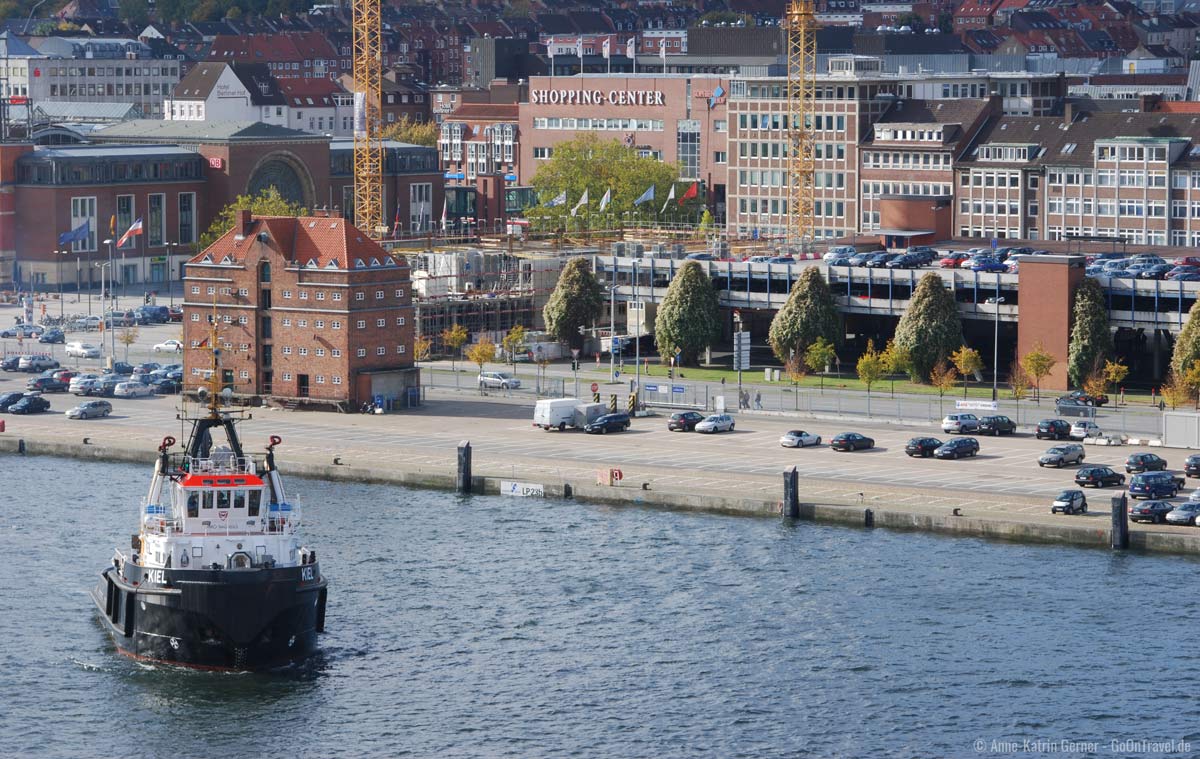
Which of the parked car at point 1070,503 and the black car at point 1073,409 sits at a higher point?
the black car at point 1073,409

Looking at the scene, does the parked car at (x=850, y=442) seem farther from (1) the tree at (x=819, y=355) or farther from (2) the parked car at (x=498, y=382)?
(2) the parked car at (x=498, y=382)

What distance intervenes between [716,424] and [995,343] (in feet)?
73.8

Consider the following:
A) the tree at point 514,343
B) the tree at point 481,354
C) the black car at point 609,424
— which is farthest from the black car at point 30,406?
the black car at point 609,424

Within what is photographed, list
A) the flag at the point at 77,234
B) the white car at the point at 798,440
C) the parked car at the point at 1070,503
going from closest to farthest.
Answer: the parked car at the point at 1070,503 < the white car at the point at 798,440 < the flag at the point at 77,234

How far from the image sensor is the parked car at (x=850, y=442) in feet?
386

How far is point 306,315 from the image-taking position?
13275 cm

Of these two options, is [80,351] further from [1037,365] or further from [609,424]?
[1037,365]

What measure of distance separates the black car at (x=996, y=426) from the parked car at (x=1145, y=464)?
40.1ft

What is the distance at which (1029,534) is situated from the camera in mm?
100000

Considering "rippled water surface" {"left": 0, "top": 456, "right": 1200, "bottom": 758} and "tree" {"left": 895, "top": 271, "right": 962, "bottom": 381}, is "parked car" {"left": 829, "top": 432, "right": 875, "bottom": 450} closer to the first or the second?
"rippled water surface" {"left": 0, "top": 456, "right": 1200, "bottom": 758}

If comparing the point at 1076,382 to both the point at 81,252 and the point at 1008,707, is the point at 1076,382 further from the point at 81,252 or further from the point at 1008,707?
the point at 81,252

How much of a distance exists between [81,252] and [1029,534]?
372 ft

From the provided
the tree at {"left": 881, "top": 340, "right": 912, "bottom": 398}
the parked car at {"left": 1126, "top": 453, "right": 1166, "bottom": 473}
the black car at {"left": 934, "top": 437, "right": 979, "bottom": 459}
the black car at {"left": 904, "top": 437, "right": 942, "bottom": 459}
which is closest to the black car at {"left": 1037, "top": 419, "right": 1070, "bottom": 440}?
the black car at {"left": 934, "top": 437, "right": 979, "bottom": 459}

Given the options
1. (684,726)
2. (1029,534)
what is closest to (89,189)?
(1029,534)
